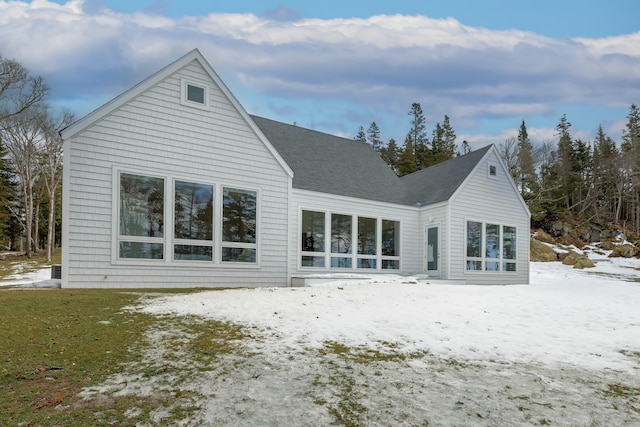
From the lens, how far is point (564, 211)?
47.5 meters

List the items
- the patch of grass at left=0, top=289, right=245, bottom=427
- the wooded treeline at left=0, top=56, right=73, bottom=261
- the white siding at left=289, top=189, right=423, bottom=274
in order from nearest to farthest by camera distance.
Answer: the patch of grass at left=0, top=289, right=245, bottom=427 → the white siding at left=289, top=189, right=423, bottom=274 → the wooded treeline at left=0, top=56, right=73, bottom=261

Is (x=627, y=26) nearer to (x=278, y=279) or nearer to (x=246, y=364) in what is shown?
(x=278, y=279)

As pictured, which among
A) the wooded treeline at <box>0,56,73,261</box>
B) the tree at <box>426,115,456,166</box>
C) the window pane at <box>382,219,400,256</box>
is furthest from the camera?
the tree at <box>426,115,456,166</box>

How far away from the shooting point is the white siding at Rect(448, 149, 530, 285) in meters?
16.1

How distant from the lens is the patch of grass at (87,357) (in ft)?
9.86

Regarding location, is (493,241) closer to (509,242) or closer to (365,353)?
(509,242)

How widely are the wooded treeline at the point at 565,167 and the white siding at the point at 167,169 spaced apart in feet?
107

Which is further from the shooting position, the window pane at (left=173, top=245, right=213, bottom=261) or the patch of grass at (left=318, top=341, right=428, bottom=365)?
the window pane at (left=173, top=245, right=213, bottom=261)

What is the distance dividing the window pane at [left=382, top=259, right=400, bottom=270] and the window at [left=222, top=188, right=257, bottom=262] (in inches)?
228

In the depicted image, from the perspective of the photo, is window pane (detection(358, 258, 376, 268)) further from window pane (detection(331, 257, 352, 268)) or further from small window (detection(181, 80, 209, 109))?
small window (detection(181, 80, 209, 109))

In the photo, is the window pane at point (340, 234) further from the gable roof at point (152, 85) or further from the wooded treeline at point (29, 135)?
the wooded treeline at point (29, 135)

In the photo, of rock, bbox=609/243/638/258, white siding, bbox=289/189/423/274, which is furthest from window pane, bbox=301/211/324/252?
rock, bbox=609/243/638/258

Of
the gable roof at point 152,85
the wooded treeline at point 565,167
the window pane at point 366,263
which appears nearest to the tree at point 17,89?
the gable roof at point 152,85

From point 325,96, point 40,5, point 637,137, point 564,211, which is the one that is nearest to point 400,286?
point 325,96
